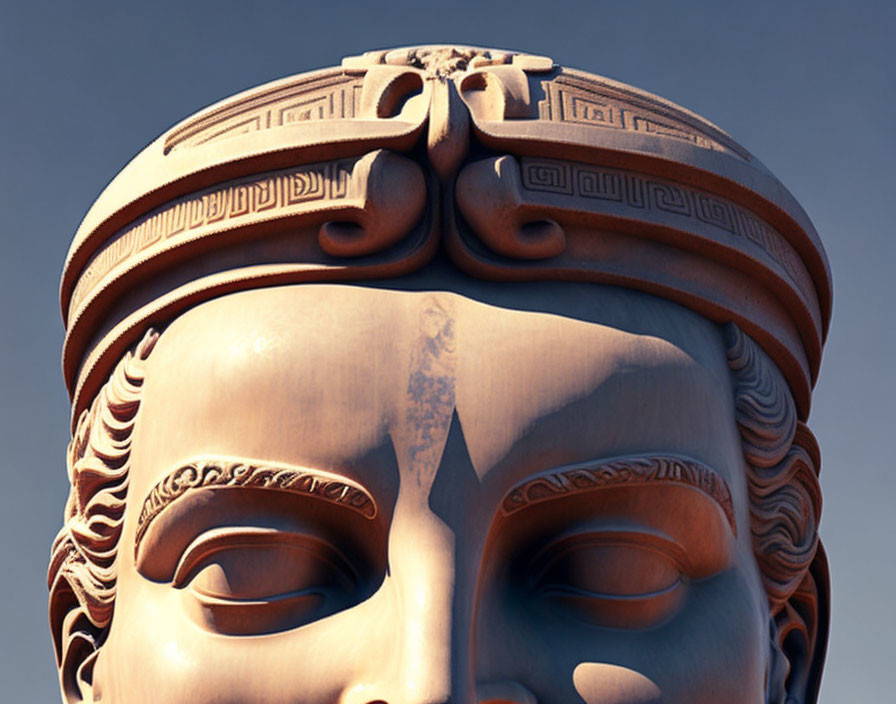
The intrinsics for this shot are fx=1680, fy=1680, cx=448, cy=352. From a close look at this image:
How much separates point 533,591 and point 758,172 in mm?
1638

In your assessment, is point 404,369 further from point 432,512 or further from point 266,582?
point 266,582

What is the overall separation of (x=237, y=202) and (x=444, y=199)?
651mm

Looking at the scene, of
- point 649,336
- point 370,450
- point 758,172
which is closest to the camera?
point 370,450

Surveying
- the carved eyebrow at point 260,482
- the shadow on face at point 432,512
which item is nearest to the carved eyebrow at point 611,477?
the shadow on face at point 432,512

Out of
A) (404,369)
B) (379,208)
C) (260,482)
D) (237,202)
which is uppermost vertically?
(237,202)

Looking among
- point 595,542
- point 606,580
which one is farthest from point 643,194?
point 606,580

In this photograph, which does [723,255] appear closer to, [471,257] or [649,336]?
[649,336]

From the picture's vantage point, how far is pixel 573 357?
4.94m

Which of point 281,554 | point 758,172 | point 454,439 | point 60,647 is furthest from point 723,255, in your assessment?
point 60,647

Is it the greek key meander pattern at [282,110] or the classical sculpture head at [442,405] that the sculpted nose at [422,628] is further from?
the greek key meander pattern at [282,110]

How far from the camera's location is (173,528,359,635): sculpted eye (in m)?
4.75

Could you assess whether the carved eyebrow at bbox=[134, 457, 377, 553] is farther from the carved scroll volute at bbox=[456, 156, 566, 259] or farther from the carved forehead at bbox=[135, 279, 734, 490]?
the carved scroll volute at bbox=[456, 156, 566, 259]

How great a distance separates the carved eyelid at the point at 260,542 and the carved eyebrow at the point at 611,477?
1.64 feet

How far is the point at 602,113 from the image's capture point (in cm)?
538
